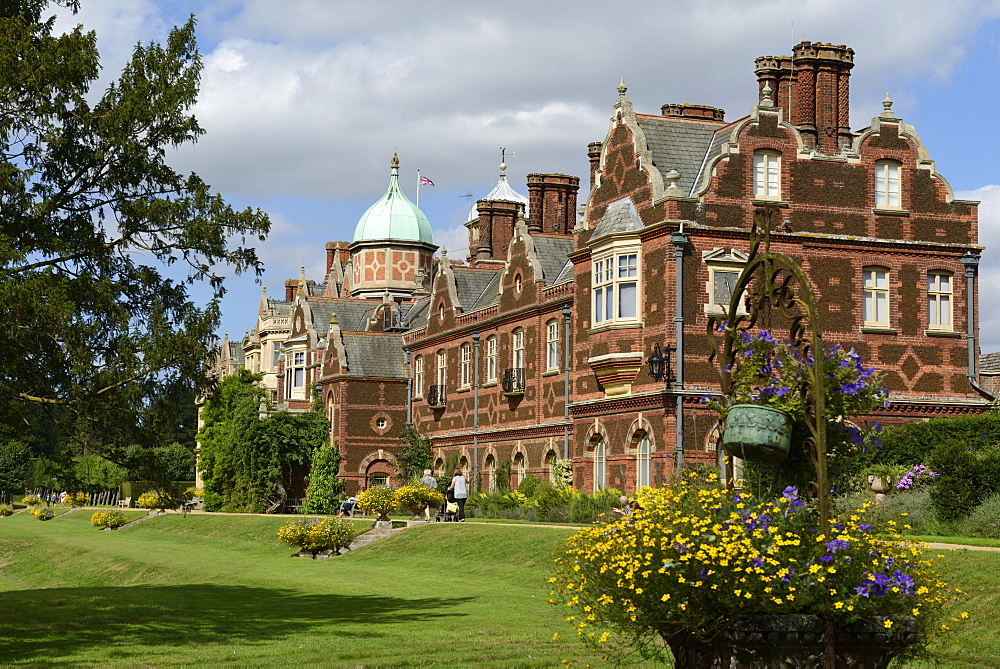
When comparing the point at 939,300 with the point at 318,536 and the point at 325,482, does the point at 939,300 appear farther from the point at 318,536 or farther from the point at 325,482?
the point at 325,482

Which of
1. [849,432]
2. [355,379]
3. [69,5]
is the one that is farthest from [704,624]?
[355,379]

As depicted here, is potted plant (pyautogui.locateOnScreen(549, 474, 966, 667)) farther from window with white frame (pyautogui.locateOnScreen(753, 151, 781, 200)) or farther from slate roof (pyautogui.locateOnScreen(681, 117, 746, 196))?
window with white frame (pyautogui.locateOnScreen(753, 151, 781, 200))

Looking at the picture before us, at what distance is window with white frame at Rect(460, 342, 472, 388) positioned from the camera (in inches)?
2008

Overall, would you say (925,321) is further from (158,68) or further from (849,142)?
(158,68)

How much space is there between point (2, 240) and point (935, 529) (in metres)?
17.1

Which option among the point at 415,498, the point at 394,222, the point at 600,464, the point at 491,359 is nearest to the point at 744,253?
the point at 600,464

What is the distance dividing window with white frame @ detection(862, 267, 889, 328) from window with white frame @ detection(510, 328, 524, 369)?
14152 millimetres

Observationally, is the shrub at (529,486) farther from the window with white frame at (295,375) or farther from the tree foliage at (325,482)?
the window with white frame at (295,375)

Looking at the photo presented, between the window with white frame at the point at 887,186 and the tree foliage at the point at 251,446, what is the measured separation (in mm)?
29092

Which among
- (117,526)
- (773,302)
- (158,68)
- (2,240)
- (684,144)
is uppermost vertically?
(684,144)

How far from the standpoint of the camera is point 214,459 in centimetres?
6034

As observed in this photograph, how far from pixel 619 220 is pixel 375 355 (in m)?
24.4

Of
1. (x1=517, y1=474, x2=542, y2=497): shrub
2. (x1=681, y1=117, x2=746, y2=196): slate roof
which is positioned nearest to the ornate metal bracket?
(x1=681, y1=117, x2=746, y2=196): slate roof

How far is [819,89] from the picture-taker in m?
37.3
